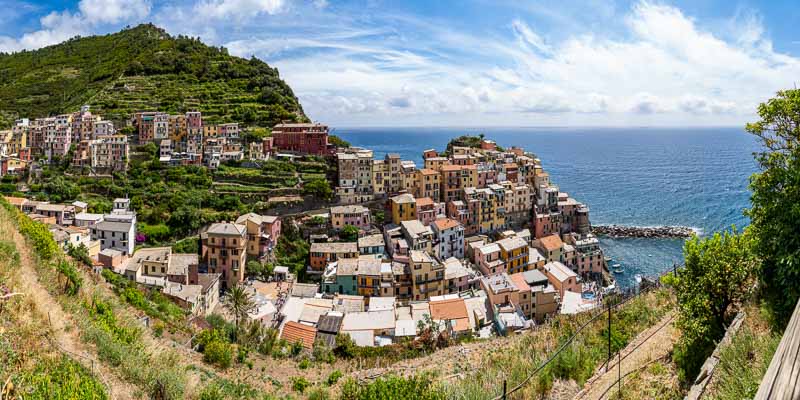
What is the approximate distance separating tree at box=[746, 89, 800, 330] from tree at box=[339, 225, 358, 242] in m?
25.7

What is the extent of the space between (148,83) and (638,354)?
5632cm

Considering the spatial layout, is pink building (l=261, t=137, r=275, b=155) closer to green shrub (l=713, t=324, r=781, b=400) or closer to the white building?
the white building

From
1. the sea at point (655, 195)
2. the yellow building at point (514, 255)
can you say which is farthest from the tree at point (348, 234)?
the sea at point (655, 195)

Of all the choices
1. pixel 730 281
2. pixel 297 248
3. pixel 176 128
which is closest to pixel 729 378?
pixel 730 281

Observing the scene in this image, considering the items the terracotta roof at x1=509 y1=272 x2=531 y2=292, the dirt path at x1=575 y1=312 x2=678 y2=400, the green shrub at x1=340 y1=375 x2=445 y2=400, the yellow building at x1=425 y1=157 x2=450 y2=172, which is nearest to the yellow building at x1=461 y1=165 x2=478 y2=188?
the yellow building at x1=425 y1=157 x2=450 y2=172

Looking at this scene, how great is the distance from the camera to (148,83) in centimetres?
5156

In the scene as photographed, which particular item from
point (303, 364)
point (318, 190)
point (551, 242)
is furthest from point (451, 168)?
point (303, 364)

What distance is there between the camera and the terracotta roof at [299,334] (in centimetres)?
1964

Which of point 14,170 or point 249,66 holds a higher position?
point 249,66

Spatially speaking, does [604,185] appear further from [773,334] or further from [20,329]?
[20,329]

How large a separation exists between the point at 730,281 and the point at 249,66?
195ft

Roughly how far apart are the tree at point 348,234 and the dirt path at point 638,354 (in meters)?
24.1

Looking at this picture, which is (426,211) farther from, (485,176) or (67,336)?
(67,336)

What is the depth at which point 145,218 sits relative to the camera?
30125 millimetres
